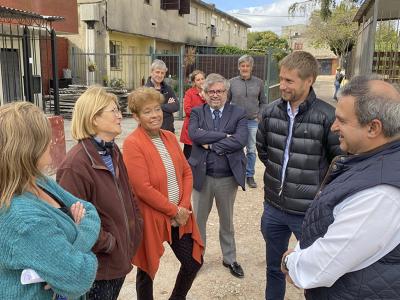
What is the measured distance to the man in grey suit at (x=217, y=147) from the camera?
3463 millimetres

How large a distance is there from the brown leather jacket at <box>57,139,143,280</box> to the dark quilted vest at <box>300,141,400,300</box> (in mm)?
1091

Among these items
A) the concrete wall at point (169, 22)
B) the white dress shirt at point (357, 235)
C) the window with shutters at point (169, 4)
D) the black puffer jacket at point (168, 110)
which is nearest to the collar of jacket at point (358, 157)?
the white dress shirt at point (357, 235)

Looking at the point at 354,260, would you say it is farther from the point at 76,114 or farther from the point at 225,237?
the point at 225,237

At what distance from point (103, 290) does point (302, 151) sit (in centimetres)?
156

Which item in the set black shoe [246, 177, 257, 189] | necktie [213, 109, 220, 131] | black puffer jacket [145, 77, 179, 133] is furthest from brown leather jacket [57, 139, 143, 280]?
black shoe [246, 177, 257, 189]

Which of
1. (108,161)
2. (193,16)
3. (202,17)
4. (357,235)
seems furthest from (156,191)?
(202,17)

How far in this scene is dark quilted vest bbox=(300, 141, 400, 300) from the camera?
1426 millimetres

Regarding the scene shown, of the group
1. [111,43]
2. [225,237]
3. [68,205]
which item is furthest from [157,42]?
[68,205]

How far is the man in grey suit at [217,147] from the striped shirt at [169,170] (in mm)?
649

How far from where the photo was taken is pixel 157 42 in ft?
78.7

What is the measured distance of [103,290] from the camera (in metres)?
2.24

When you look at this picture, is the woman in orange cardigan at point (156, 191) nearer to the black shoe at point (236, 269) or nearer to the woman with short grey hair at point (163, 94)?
the black shoe at point (236, 269)

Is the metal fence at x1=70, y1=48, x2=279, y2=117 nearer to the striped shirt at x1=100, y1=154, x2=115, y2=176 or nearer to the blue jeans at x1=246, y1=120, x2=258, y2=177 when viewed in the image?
the blue jeans at x1=246, y1=120, x2=258, y2=177

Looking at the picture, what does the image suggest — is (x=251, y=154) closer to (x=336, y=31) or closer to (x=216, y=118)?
(x=216, y=118)
